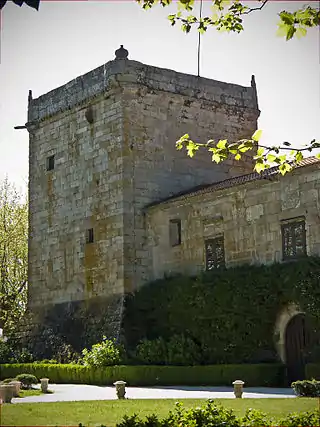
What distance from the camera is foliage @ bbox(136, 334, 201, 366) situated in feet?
73.2

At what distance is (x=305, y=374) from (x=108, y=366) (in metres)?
6.22

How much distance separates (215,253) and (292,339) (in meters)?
4.23

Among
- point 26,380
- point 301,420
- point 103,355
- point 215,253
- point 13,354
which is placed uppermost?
point 215,253

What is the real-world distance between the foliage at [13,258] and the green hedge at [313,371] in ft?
75.7

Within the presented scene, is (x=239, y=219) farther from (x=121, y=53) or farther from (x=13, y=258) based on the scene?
(x=13, y=258)

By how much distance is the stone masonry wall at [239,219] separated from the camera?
2118 cm

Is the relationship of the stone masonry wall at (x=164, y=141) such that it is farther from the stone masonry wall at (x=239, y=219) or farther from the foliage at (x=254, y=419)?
the foliage at (x=254, y=419)

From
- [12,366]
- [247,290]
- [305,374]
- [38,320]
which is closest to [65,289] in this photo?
[38,320]

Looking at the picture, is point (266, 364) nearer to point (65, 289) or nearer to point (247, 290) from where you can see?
point (247, 290)

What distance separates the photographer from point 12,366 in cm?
2541

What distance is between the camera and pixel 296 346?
20797mm

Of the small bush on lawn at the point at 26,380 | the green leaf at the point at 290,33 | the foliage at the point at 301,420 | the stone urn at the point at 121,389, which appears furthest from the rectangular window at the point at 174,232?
the green leaf at the point at 290,33

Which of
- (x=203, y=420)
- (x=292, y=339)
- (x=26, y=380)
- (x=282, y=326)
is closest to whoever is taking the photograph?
(x=203, y=420)

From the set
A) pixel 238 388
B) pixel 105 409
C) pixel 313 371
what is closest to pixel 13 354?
pixel 313 371
